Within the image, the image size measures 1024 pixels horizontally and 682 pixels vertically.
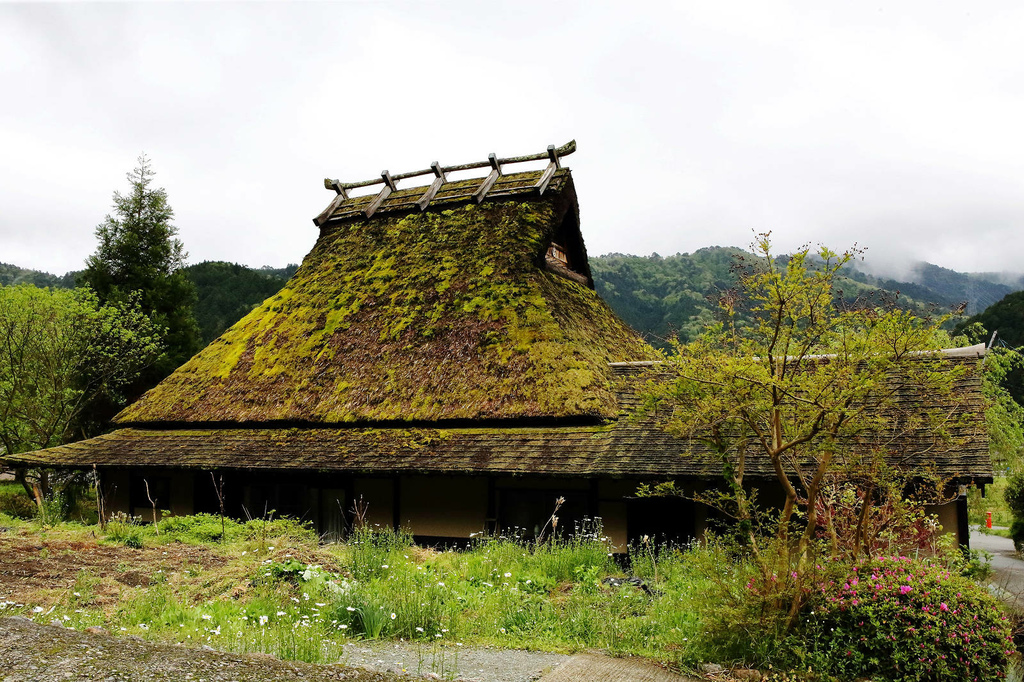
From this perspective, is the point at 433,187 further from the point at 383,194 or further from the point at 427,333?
the point at 427,333

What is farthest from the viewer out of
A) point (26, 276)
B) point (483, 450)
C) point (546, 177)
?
point (26, 276)

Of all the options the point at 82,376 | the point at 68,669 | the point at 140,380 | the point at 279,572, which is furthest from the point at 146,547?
the point at 140,380

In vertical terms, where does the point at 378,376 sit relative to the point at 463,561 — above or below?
above

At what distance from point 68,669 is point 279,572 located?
4785mm

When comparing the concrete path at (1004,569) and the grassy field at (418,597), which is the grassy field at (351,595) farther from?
the concrete path at (1004,569)

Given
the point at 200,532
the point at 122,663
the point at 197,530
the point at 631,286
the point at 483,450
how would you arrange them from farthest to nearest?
1. the point at 631,286
2. the point at 483,450
3. the point at 197,530
4. the point at 200,532
5. the point at 122,663

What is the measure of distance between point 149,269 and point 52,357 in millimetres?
7570

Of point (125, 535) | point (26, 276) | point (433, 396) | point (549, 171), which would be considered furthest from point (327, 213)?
point (26, 276)

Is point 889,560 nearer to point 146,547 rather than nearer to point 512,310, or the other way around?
point 146,547

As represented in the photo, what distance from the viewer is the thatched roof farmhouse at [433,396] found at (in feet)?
45.3

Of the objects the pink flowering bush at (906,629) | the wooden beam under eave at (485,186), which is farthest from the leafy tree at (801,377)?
the wooden beam under eave at (485,186)

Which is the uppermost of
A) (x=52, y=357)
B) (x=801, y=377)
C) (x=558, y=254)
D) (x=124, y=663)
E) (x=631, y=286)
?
(x=631, y=286)

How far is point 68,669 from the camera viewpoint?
154 inches

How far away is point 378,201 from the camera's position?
75.0 ft
